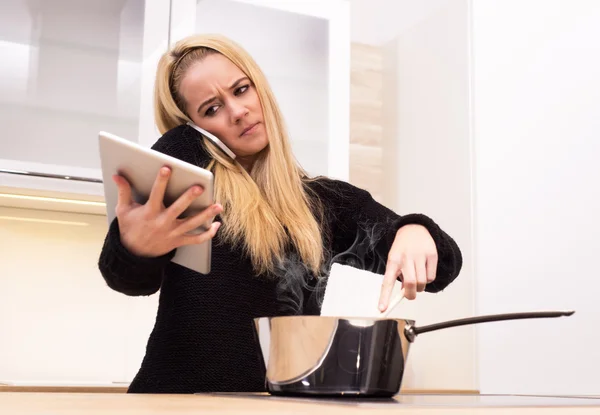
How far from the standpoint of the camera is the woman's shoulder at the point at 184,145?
4.50 feet

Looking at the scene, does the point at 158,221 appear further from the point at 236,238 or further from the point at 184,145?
the point at 184,145

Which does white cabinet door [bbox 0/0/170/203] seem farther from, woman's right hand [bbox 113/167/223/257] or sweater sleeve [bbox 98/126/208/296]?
woman's right hand [bbox 113/167/223/257]

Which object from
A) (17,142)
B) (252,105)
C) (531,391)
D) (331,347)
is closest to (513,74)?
(531,391)

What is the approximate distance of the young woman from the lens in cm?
106

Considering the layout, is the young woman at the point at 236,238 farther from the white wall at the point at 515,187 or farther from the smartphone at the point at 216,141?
the white wall at the point at 515,187

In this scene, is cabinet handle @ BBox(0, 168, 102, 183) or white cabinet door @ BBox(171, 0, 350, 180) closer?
cabinet handle @ BBox(0, 168, 102, 183)

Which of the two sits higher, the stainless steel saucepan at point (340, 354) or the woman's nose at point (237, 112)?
the woman's nose at point (237, 112)

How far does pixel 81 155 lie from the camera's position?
2.10 m

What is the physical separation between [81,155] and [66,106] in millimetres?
145

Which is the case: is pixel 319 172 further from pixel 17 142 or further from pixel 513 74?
pixel 17 142

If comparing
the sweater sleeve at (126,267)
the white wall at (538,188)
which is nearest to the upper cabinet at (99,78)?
the white wall at (538,188)

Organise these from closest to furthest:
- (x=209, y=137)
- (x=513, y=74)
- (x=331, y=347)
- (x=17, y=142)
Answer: (x=331, y=347)
(x=209, y=137)
(x=17, y=142)
(x=513, y=74)

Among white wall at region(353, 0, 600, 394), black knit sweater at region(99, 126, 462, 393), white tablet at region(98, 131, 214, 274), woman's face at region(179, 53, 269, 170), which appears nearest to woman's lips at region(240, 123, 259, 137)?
woman's face at region(179, 53, 269, 170)

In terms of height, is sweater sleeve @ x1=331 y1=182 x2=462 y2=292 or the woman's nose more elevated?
the woman's nose
